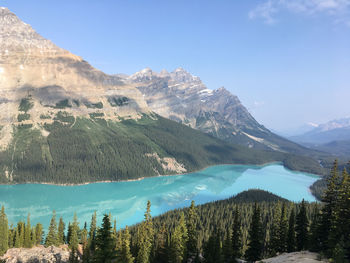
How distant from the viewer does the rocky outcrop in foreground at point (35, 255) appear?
241 feet

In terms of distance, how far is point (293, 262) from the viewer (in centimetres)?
4141

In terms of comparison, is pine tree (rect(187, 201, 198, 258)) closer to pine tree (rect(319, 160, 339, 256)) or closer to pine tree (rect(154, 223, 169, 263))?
pine tree (rect(154, 223, 169, 263))

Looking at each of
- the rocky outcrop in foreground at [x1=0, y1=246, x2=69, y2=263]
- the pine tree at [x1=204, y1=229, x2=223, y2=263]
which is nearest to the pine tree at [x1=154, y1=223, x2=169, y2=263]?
the pine tree at [x1=204, y1=229, x2=223, y2=263]

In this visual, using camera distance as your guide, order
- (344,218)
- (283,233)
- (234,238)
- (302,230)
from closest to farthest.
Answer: (344,218) → (302,230) → (234,238) → (283,233)

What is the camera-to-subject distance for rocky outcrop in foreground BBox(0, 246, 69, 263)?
7338 cm

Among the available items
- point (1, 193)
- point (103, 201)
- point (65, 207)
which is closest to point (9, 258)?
point (65, 207)

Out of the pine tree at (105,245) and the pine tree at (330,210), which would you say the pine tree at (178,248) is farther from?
the pine tree at (105,245)

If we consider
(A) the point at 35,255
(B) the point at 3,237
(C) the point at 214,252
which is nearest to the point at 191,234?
(C) the point at 214,252

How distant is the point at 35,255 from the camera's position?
76.9 metres

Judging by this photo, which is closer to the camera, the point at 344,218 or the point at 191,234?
the point at 344,218

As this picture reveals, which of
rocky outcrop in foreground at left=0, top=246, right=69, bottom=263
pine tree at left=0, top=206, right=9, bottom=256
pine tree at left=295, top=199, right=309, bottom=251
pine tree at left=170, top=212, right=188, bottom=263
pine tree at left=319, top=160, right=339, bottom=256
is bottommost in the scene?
rocky outcrop in foreground at left=0, top=246, right=69, bottom=263

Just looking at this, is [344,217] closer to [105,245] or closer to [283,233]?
[283,233]

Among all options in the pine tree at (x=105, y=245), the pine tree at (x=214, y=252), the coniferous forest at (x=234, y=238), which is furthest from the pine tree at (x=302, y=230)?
the pine tree at (x=105, y=245)

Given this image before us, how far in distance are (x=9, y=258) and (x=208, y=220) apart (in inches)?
3172
